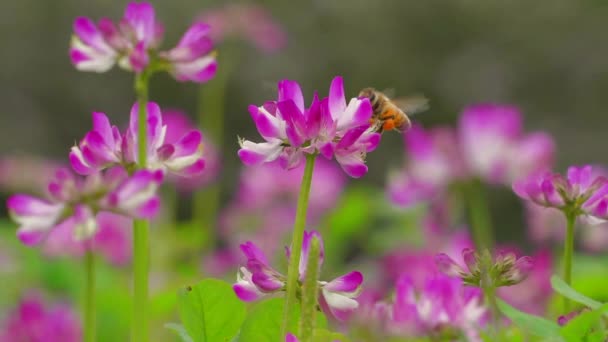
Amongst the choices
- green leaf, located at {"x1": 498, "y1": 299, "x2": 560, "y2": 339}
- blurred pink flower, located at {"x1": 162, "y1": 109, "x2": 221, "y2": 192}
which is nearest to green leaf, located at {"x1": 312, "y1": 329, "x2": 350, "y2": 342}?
green leaf, located at {"x1": 498, "y1": 299, "x2": 560, "y2": 339}

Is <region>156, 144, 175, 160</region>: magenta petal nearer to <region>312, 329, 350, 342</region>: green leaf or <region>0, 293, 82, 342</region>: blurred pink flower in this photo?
<region>312, 329, 350, 342</region>: green leaf

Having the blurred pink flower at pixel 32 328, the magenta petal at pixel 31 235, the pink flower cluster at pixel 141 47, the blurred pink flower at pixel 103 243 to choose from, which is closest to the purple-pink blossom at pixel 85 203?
the magenta petal at pixel 31 235

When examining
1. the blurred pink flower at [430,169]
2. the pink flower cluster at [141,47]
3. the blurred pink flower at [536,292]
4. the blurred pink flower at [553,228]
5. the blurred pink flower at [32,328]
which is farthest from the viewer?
the blurred pink flower at [553,228]

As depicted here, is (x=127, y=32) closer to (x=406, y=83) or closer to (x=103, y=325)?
(x=103, y=325)

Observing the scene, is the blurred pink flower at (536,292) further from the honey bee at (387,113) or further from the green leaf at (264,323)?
the green leaf at (264,323)

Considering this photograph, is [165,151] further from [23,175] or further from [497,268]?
[23,175]


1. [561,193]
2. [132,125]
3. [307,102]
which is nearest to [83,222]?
[132,125]

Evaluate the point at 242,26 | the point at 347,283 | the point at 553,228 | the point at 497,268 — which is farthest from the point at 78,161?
the point at 242,26
